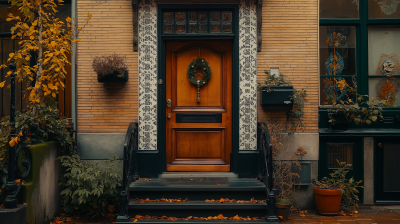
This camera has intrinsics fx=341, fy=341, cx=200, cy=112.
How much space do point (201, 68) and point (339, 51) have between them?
263cm

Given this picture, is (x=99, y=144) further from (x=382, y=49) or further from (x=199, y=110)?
(x=382, y=49)

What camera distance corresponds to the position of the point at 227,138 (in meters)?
6.23

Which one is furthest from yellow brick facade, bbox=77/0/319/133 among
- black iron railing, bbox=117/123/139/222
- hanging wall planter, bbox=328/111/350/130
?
black iron railing, bbox=117/123/139/222

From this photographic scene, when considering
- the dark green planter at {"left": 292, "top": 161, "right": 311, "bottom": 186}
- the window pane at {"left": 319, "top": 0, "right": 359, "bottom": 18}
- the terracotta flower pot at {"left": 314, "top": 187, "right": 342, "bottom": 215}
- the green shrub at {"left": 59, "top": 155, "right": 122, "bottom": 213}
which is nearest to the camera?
the green shrub at {"left": 59, "top": 155, "right": 122, "bottom": 213}

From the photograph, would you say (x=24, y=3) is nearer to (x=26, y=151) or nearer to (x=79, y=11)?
(x=79, y=11)

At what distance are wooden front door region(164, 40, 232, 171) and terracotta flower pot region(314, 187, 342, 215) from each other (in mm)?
1686

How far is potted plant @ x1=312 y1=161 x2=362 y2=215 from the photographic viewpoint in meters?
5.60

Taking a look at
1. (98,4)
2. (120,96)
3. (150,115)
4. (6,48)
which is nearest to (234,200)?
(150,115)

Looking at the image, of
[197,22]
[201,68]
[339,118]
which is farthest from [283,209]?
[197,22]

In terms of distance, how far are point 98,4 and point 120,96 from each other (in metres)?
1.69

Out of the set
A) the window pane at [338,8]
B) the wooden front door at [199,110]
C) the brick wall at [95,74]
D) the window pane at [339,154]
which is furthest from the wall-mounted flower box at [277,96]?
the brick wall at [95,74]

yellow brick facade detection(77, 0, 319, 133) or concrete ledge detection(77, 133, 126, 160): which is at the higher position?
yellow brick facade detection(77, 0, 319, 133)

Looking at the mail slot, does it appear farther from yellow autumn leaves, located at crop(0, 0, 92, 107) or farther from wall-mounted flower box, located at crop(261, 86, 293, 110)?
yellow autumn leaves, located at crop(0, 0, 92, 107)

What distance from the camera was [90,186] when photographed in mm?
5266
